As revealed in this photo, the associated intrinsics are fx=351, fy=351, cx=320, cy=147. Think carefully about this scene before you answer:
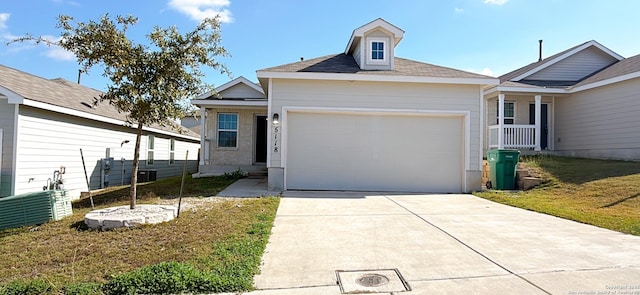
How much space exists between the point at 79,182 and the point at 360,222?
9725mm

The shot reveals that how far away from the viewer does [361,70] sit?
35.2ft

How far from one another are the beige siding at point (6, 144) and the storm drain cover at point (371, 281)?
29.9 ft

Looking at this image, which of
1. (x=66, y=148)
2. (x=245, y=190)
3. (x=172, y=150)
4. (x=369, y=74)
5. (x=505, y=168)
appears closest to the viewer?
(x=245, y=190)

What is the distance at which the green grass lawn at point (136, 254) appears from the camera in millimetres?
3482

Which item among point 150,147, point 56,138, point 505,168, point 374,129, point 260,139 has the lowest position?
point 505,168

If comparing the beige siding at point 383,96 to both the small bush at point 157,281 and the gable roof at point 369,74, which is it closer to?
the gable roof at point 369,74

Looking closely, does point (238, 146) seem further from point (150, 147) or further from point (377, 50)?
point (377, 50)

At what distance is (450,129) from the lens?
34.8 ft

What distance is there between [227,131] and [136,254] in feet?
33.3

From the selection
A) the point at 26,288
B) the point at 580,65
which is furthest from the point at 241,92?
the point at 580,65

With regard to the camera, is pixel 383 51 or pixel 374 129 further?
pixel 383 51

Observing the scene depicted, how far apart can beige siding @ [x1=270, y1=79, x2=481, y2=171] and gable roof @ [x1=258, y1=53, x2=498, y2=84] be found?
0.25 metres

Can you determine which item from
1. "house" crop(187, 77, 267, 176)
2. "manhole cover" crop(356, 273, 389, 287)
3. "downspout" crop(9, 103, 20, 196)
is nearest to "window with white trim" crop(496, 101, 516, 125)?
"house" crop(187, 77, 267, 176)

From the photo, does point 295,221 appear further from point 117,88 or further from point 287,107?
point 287,107
